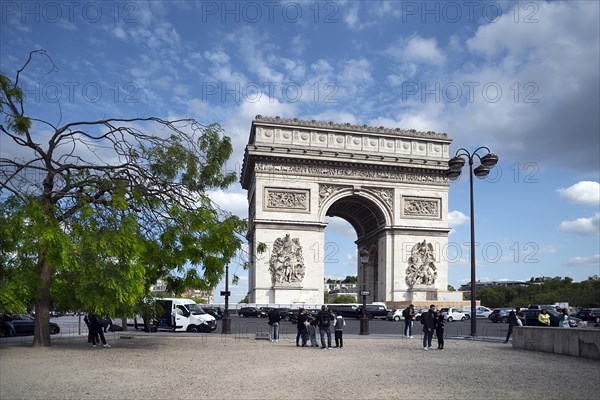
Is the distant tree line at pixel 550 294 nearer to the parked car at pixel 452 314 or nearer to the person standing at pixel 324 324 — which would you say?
the parked car at pixel 452 314

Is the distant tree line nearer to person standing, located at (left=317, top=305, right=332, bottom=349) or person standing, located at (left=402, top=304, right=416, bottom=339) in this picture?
person standing, located at (left=402, top=304, right=416, bottom=339)

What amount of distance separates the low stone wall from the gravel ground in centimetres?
42

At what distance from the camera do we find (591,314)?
1779 inches

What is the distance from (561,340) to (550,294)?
229 ft

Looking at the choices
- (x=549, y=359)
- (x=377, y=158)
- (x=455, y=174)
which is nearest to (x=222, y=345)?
(x=549, y=359)

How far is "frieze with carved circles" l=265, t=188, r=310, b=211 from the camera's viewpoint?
43.8m

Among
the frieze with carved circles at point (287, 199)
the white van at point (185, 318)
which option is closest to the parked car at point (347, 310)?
the frieze with carved circles at point (287, 199)

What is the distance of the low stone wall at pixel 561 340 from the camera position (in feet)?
47.4

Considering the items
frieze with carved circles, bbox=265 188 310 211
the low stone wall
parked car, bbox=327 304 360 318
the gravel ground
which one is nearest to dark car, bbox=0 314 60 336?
the gravel ground

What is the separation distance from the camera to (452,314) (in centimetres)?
4344

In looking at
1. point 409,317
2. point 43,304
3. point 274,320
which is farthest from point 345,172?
point 43,304

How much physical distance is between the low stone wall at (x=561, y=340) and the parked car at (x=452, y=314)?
25.1 m

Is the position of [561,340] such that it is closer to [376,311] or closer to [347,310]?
[376,311]

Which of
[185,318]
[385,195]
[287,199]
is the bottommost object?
[185,318]
